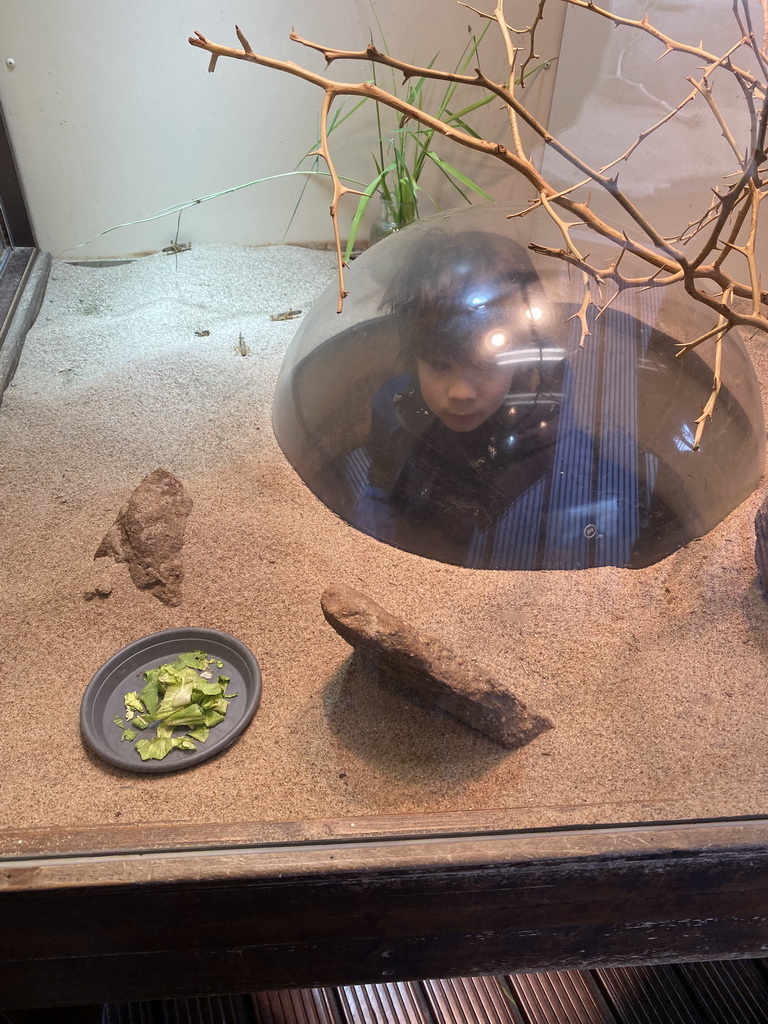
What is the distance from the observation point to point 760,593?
112 cm

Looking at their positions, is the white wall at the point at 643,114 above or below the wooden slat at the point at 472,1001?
above

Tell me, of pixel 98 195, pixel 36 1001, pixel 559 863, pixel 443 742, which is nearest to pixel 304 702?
pixel 443 742

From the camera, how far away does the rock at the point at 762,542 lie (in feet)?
3.68

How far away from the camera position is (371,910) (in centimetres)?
81

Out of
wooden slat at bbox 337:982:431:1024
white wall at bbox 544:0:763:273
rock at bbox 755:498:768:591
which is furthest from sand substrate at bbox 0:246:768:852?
white wall at bbox 544:0:763:273

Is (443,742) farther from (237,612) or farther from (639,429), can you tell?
(639,429)

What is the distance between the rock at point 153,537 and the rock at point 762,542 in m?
0.88

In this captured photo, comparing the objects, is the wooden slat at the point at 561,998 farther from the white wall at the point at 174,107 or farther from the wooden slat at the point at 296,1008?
the white wall at the point at 174,107

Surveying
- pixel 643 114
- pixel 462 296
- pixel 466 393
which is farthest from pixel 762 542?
pixel 643 114

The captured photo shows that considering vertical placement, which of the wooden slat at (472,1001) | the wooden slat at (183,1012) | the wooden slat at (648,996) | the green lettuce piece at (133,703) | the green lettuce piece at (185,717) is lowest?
the wooden slat at (183,1012)

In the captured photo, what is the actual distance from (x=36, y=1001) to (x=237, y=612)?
0.52 metres

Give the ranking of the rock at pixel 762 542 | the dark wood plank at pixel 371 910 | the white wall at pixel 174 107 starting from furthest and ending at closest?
the white wall at pixel 174 107, the rock at pixel 762 542, the dark wood plank at pixel 371 910

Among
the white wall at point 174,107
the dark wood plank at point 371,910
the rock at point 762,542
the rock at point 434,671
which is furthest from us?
the white wall at point 174,107

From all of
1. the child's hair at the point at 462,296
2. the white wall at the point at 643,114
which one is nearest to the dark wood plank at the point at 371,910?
the child's hair at the point at 462,296
